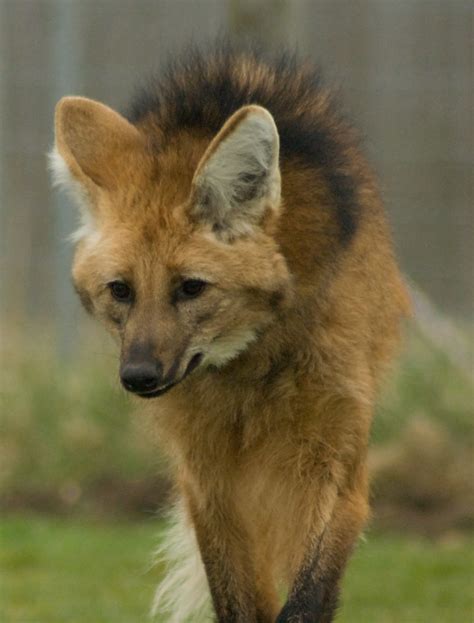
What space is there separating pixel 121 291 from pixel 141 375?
0.29m

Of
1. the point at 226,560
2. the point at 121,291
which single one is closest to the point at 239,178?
the point at 121,291

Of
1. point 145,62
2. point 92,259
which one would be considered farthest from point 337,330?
point 145,62

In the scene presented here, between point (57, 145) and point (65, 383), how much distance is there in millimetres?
4976

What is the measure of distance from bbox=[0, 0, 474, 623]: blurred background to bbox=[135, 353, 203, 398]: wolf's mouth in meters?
0.78

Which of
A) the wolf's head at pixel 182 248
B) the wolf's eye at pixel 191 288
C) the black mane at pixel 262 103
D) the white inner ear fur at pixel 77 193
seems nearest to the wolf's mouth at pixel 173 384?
the wolf's head at pixel 182 248

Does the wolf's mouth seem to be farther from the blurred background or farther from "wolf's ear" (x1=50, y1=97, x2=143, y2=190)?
the blurred background

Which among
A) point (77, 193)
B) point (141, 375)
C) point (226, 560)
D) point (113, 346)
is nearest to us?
point (141, 375)

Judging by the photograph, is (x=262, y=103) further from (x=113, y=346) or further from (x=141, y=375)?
(x=113, y=346)

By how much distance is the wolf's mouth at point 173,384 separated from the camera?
3.67 metres

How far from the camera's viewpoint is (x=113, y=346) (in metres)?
7.61

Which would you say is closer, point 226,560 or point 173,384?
point 173,384

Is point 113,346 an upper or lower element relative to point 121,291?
lower

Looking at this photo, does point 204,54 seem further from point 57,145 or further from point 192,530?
point 192,530

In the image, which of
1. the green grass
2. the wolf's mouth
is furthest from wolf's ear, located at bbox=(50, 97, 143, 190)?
the green grass
